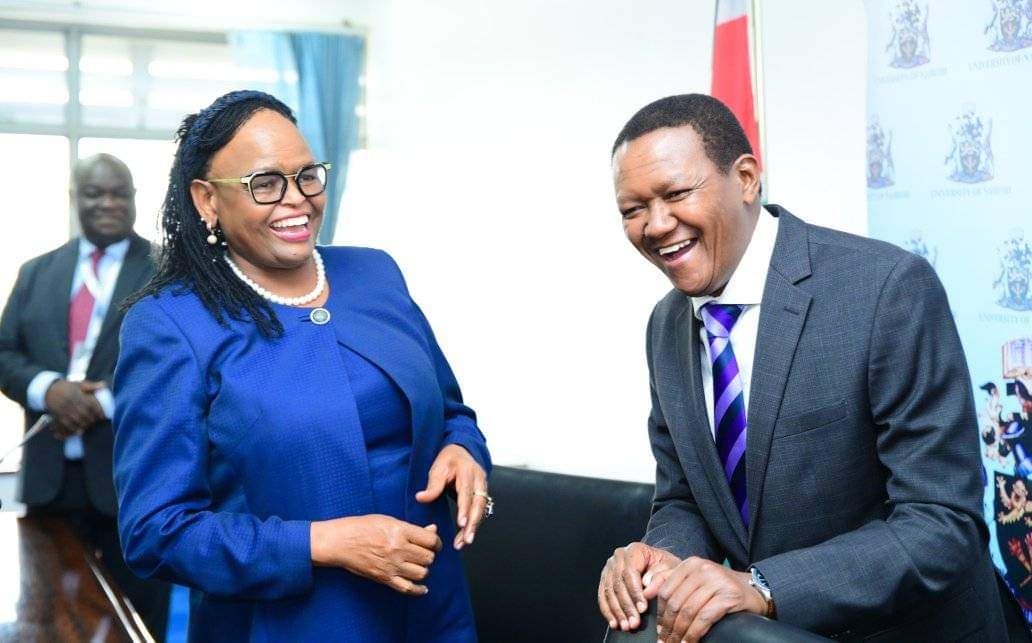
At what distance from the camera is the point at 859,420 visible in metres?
1.59

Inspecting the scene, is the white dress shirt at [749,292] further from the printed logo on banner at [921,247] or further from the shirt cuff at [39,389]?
the shirt cuff at [39,389]

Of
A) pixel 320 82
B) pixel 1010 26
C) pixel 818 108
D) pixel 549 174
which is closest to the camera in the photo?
pixel 1010 26

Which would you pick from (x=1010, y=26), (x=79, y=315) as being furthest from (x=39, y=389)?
(x=1010, y=26)

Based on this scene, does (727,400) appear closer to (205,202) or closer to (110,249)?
(205,202)

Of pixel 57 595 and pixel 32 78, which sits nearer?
pixel 57 595

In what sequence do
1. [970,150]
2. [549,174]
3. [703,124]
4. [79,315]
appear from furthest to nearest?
[549,174] → [79,315] → [970,150] → [703,124]

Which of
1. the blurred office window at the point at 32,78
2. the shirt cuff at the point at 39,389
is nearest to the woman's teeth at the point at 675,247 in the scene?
the shirt cuff at the point at 39,389

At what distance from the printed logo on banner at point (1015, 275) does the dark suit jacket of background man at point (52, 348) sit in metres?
2.39

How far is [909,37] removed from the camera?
2586 millimetres

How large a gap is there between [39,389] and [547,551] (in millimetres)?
1960

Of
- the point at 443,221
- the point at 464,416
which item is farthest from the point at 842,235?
the point at 443,221

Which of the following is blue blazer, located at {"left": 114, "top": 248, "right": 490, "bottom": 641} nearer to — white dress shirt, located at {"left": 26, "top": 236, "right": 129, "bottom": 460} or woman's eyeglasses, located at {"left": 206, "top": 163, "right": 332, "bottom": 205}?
woman's eyeglasses, located at {"left": 206, "top": 163, "right": 332, "bottom": 205}

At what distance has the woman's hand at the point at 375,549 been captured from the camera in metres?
1.62

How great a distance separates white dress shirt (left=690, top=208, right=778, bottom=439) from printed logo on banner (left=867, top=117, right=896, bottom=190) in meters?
1.06
